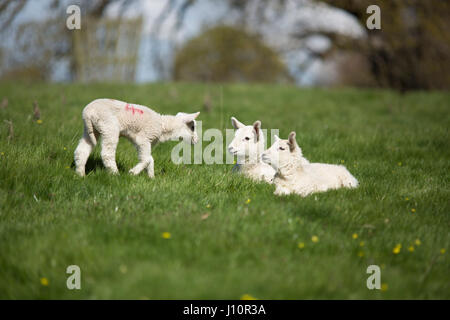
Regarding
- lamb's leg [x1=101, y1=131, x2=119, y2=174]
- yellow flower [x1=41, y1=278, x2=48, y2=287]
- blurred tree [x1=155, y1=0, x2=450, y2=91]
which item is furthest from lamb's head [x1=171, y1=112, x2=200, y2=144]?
blurred tree [x1=155, y1=0, x2=450, y2=91]

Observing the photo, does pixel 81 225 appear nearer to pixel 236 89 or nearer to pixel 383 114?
pixel 383 114

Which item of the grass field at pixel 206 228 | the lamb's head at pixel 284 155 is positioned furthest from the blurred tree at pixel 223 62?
the lamb's head at pixel 284 155

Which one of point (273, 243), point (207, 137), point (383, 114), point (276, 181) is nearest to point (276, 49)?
point (383, 114)

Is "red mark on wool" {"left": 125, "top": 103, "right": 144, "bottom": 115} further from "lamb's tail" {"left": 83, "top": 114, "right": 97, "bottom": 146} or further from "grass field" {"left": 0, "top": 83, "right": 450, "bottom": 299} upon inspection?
"grass field" {"left": 0, "top": 83, "right": 450, "bottom": 299}

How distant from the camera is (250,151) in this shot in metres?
5.25

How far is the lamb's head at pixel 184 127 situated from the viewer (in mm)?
5004

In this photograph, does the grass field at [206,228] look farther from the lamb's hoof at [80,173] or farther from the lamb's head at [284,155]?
the lamb's head at [284,155]

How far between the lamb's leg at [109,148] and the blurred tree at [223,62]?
61.2 feet

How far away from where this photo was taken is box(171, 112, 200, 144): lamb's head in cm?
500

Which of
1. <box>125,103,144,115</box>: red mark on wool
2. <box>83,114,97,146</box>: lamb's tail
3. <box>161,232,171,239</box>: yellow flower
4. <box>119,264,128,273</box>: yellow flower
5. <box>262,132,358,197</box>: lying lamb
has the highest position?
<box>125,103,144,115</box>: red mark on wool

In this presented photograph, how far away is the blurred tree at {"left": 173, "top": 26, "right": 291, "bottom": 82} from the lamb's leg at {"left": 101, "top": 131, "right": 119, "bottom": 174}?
61.2 ft

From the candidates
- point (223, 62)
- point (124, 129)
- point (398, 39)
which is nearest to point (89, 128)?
point (124, 129)

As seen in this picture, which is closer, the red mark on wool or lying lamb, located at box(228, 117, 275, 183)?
the red mark on wool

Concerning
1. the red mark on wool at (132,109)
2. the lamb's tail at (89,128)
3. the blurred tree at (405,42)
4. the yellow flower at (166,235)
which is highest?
the blurred tree at (405,42)
